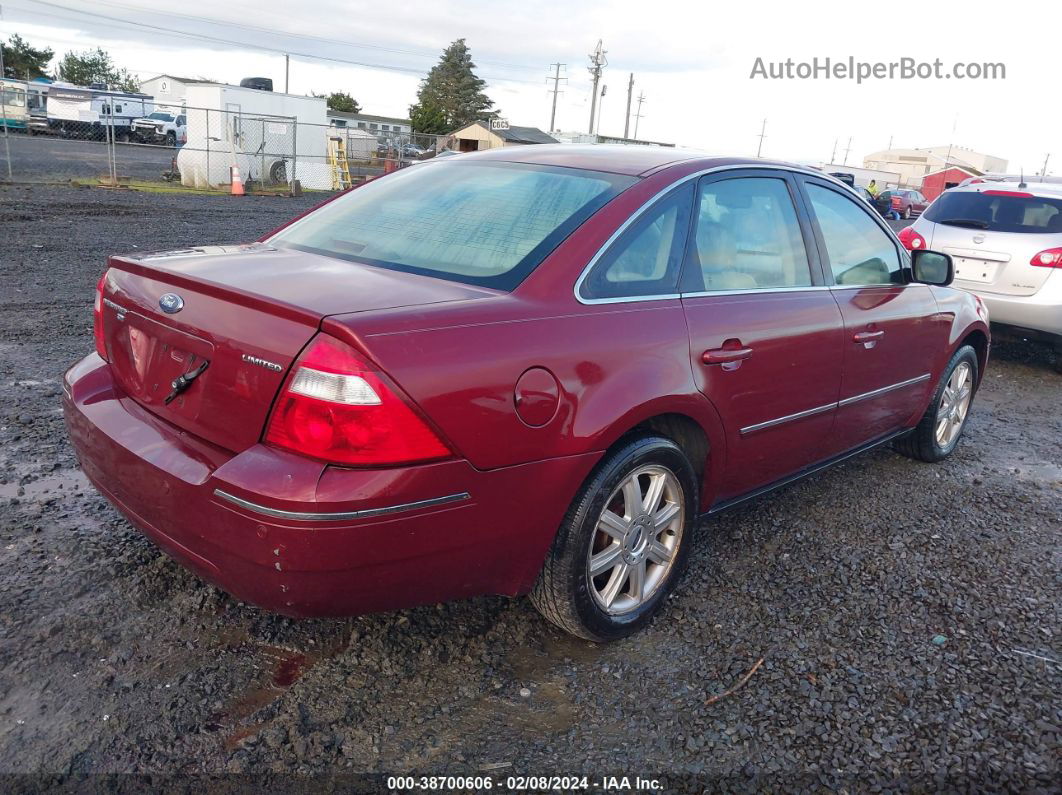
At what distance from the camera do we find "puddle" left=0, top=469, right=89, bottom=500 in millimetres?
3605

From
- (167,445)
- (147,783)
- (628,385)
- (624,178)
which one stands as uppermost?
(624,178)

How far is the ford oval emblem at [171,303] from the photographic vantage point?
2.47m

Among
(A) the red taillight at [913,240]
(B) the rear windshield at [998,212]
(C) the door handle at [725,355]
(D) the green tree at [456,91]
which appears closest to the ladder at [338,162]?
(A) the red taillight at [913,240]

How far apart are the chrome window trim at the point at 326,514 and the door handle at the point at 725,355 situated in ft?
3.79

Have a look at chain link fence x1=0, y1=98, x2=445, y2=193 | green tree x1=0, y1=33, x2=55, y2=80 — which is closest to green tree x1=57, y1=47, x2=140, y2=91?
green tree x1=0, y1=33, x2=55, y2=80

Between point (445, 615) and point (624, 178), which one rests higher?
point (624, 178)

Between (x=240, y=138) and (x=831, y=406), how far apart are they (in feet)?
74.7

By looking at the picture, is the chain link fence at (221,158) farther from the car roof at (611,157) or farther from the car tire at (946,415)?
the car tire at (946,415)

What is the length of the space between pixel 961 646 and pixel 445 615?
184 cm

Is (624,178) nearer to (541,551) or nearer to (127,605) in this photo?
(541,551)

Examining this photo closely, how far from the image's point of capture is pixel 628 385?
266 cm

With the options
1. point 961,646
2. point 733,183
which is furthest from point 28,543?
point 961,646

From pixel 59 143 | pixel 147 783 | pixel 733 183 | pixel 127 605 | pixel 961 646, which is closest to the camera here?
pixel 147 783

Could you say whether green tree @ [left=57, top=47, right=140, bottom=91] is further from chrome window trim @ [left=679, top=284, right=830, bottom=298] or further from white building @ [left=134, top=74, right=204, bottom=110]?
chrome window trim @ [left=679, top=284, right=830, bottom=298]
